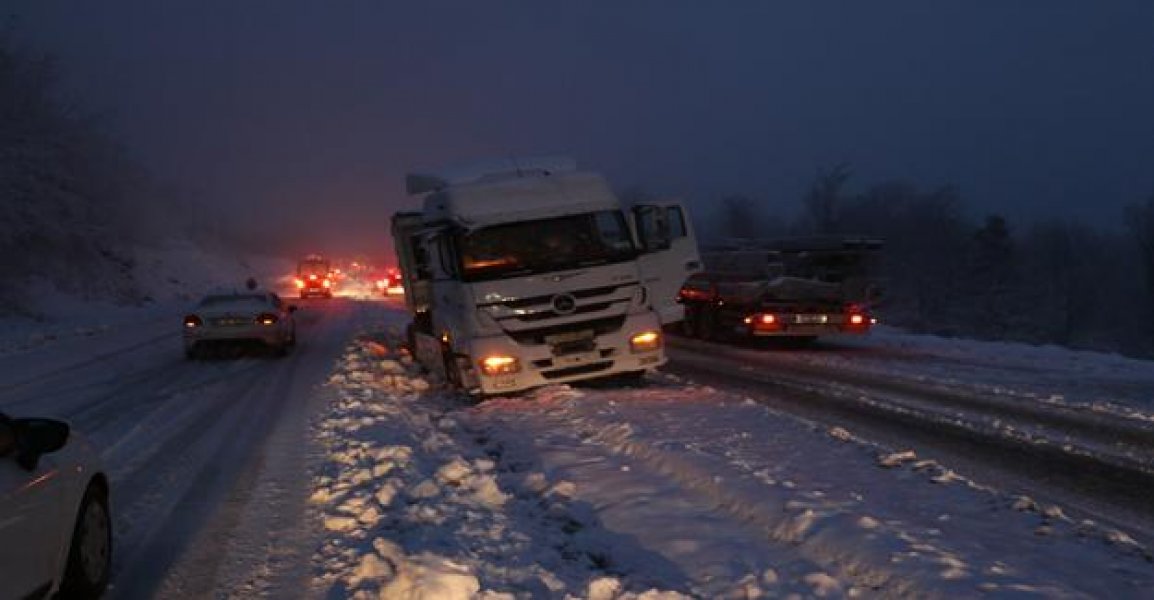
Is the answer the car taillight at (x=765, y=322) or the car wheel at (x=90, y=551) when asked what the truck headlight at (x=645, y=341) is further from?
the car wheel at (x=90, y=551)

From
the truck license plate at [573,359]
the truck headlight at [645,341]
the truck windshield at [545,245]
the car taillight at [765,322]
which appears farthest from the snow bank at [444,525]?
the car taillight at [765,322]

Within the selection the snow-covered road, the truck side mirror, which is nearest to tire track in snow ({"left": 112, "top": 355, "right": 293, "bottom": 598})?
the snow-covered road

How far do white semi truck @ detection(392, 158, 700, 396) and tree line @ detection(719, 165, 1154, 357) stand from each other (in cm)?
4191

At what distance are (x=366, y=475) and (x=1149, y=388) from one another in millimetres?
11392

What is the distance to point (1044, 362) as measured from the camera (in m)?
16.6

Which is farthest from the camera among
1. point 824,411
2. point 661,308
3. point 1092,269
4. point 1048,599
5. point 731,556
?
point 1092,269

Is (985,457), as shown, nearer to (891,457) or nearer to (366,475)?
(891,457)

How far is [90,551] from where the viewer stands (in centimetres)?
505

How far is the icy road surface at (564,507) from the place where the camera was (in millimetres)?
5031

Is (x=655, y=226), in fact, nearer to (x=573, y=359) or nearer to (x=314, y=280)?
(x=573, y=359)

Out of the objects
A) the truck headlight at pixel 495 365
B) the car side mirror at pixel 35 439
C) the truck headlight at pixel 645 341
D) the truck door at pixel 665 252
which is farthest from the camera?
the truck door at pixel 665 252

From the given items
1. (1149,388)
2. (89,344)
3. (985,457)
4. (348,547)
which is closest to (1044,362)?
(1149,388)

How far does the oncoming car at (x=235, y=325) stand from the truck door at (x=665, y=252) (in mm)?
9102

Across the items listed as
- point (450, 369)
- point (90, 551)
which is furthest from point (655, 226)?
point (90, 551)
